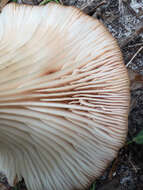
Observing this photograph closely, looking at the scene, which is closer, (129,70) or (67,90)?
(67,90)

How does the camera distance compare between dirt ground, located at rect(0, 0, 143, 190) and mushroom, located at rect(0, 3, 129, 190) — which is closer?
mushroom, located at rect(0, 3, 129, 190)

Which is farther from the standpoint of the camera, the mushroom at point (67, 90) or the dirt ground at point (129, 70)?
the dirt ground at point (129, 70)

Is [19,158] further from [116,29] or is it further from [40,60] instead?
[116,29]
